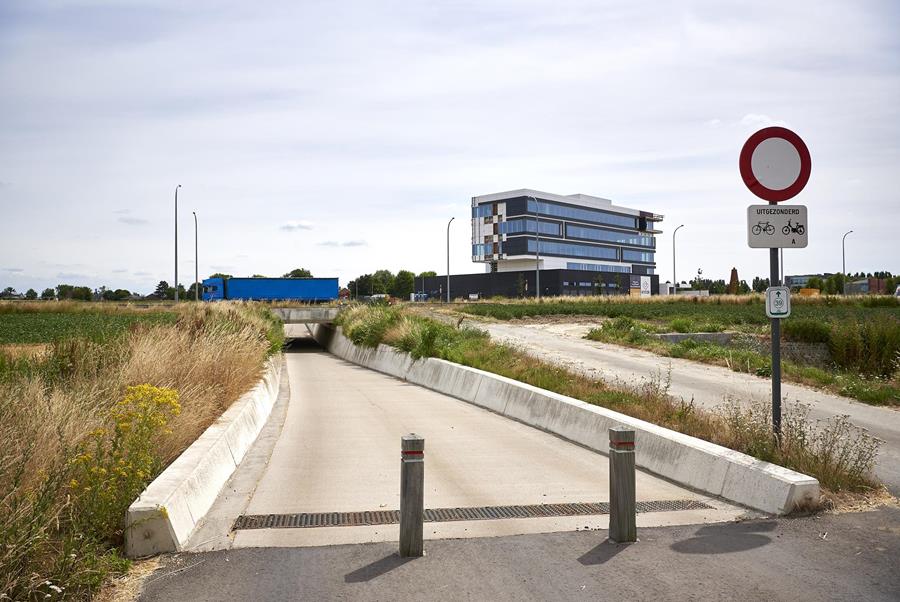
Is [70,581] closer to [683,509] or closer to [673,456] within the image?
[683,509]

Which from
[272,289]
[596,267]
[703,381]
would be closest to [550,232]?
[596,267]

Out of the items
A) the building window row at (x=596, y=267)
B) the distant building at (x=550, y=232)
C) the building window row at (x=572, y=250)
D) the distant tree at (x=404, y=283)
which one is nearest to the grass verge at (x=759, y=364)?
the distant building at (x=550, y=232)

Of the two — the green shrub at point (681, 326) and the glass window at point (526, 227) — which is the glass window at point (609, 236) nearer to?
the glass window at point (526, 227)

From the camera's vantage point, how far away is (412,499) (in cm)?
620

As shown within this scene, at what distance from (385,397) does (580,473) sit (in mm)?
8881

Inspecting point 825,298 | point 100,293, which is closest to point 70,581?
point 825,298

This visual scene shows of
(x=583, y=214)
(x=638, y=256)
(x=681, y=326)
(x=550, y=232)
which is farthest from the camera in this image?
(x=638, y=256)

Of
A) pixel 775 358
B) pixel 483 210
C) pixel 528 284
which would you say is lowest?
pixel 775 358

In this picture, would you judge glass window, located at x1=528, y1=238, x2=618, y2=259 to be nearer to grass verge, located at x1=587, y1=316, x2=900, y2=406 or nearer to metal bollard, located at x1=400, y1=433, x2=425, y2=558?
grass verge, located at x1=587, y1=316, x2=900, y2=406

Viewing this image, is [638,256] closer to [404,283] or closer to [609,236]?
[609,236]

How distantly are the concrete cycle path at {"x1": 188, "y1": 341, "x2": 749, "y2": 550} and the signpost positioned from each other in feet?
7.09

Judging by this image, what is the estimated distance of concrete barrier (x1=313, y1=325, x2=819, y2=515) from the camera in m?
7.34

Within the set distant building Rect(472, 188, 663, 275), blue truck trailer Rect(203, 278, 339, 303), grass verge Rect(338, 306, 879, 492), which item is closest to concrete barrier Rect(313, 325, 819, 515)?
grass verge Rect(338, 306, 879, 492)

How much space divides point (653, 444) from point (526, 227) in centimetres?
10533
